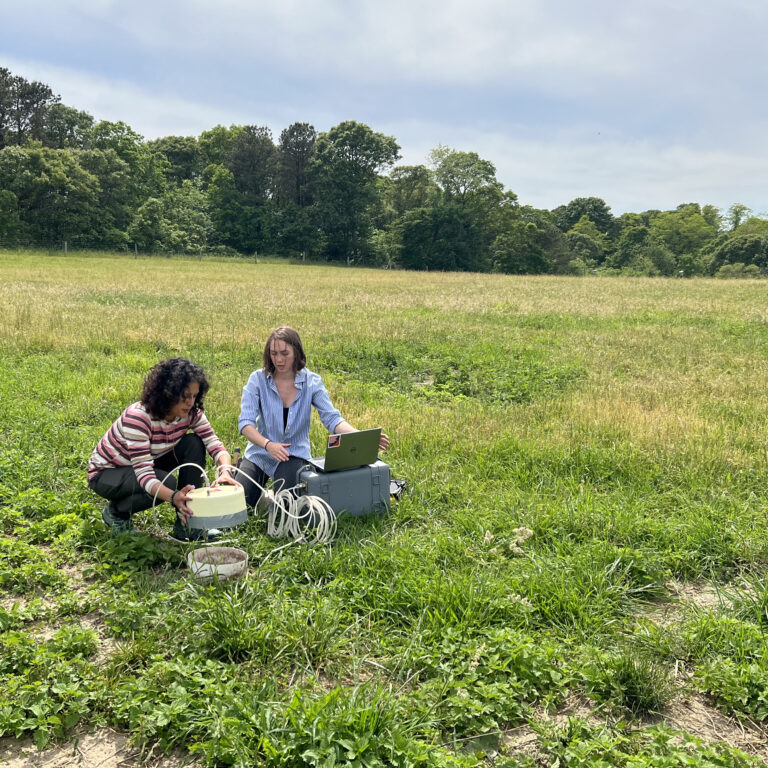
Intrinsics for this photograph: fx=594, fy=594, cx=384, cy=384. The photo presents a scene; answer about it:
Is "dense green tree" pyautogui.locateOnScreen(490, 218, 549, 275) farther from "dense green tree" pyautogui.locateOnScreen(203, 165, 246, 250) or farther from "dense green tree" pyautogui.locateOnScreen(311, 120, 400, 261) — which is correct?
"dense green tree" pyautogui.locateOnScreen(203, 165, 246, 250)

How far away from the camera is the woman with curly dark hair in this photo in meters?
3.94

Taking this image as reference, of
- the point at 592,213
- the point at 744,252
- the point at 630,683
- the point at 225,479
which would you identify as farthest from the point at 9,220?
the point at 592,213

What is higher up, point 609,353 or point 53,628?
point 609,353

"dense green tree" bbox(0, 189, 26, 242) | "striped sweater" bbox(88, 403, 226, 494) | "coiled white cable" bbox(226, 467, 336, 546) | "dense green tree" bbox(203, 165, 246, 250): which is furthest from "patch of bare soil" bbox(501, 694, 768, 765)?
"dense green tree" bbox(203, 165, 246, 250)

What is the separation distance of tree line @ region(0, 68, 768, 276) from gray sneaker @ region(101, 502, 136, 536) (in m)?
50.0

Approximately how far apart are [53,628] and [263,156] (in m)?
71.9

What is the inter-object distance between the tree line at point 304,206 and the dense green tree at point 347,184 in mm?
109

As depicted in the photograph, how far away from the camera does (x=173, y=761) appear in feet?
7.89

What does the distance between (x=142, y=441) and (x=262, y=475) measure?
1075mm

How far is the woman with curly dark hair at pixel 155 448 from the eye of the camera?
3.94 meters

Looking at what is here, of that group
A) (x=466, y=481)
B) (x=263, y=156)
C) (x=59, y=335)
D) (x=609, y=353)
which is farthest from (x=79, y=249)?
(x=466, y=481)

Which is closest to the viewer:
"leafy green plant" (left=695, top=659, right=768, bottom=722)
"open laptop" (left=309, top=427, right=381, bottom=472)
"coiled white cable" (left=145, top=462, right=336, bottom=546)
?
"leafy green plant" (left=695, top=659, right=768, bottom=722)

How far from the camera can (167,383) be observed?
12.9 feet

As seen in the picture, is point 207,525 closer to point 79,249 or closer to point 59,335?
point 59,335
